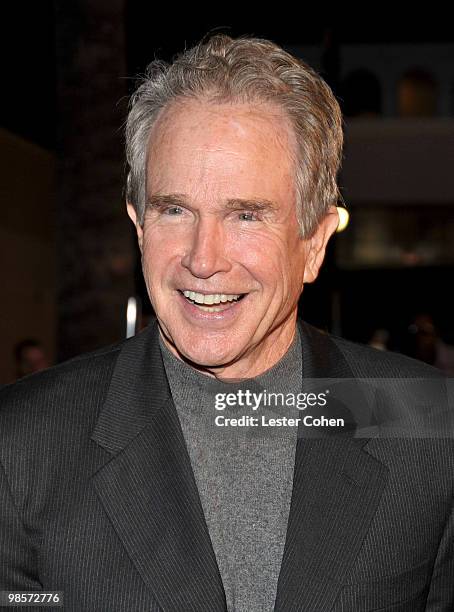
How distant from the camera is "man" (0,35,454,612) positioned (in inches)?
77.7

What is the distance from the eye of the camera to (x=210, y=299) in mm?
2035

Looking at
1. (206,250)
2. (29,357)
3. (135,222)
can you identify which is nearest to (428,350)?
(29,357)

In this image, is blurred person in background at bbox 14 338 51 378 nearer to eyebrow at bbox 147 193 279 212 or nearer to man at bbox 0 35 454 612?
man at bbox 0 35 454 612

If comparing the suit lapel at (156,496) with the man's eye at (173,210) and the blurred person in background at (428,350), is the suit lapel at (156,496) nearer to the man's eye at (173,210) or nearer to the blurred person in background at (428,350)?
the man's eye at (173,210)

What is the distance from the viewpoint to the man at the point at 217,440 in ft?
6.48

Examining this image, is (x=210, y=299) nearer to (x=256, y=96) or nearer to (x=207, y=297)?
(x=207, y=297)

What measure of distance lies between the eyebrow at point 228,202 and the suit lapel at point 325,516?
526mm

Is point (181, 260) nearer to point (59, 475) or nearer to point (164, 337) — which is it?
point (164, 337)

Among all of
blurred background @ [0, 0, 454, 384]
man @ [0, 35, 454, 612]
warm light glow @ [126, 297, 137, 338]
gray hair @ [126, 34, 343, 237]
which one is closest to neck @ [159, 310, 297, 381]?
man @ [0, 35, 454, 612]

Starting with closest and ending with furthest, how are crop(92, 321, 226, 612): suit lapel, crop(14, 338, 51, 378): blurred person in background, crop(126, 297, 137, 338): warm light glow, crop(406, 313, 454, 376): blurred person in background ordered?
crop(92, 321, 226, 612): suit lapel → crop(126, 297, 137, 338): warm light glow → crop(406, 313, 454, 376): blurred person in background → crop(14, 338, 51, 378): blurred person in background

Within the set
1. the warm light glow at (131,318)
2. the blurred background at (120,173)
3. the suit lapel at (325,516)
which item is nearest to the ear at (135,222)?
the suit lapel at (325,516)

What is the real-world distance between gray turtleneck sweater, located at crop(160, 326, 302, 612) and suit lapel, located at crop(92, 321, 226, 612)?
6cm

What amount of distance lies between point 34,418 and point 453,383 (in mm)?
991

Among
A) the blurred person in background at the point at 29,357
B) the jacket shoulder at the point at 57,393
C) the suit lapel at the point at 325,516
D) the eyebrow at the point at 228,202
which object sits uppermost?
the eyebrow at the point at 228,202
